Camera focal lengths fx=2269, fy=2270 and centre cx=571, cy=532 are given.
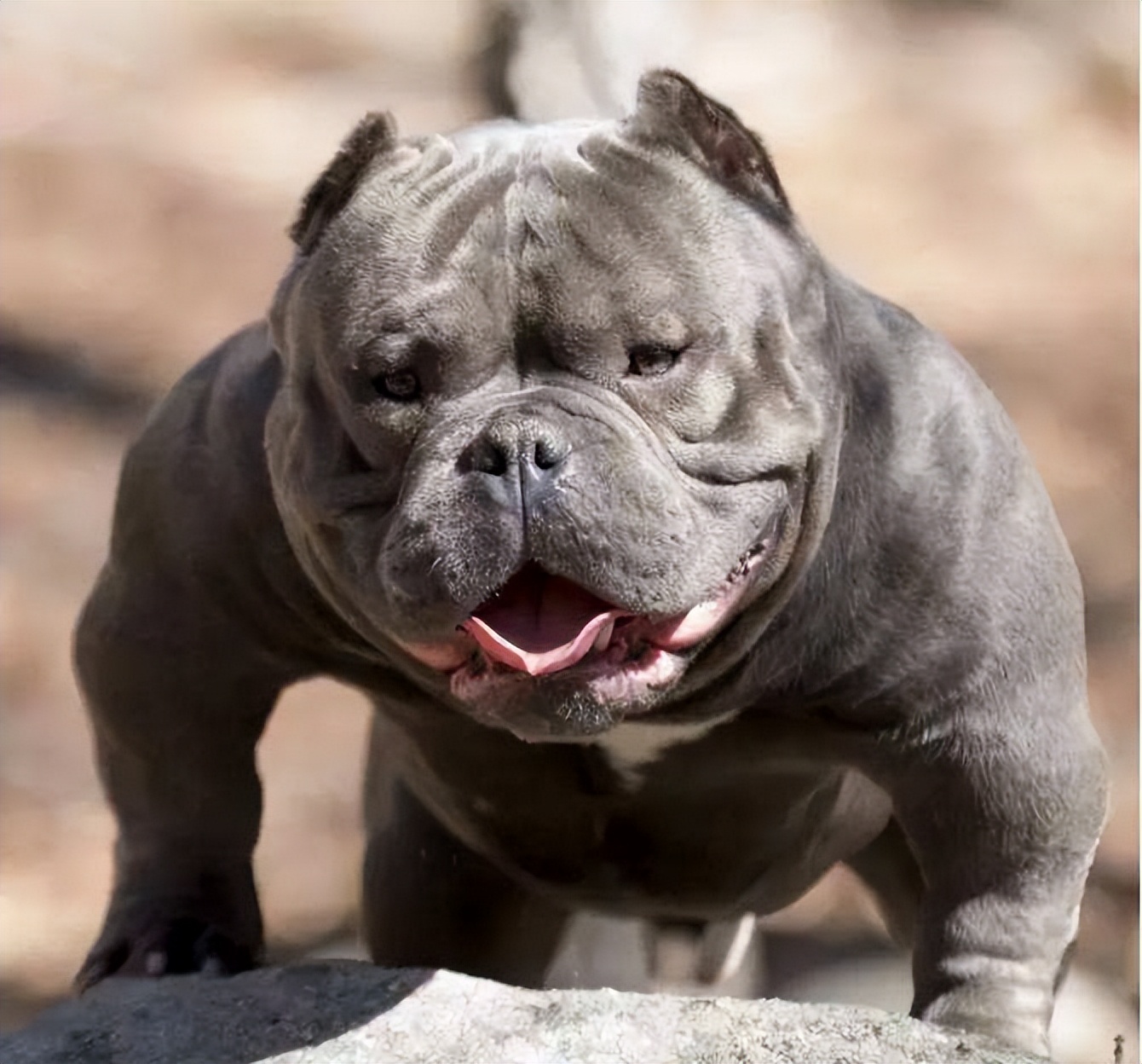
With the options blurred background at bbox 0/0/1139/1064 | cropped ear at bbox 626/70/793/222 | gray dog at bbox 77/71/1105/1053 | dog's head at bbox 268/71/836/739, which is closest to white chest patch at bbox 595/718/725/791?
gray dog at bbox 77/71/1105/1053

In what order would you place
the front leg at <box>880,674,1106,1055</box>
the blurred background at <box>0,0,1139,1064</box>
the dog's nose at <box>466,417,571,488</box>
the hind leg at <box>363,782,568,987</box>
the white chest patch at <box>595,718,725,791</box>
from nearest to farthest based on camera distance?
the dog's nose at <box>466,417,571,488</box>, the front leg at <box>880,674,1106,1055</box>, the white chest patch at <box>595,718,725,791</box>, the hind leg at <box>363,782,568,987</box>, the blurred background at <box>0,0,1139,1064</box>

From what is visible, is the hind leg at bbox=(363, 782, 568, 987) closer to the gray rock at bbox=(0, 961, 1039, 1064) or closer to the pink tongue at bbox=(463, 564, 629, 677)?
the gray rock at bbox=(0, 961, 1039, 1064)

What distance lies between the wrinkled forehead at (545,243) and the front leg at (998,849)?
55 cm

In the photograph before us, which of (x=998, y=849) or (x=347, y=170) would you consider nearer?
(x=347, y=170)

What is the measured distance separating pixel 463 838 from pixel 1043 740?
855 millimetres

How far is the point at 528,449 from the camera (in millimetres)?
2037

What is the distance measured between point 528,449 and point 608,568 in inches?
5.1

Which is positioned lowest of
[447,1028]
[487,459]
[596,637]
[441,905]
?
[441,905]

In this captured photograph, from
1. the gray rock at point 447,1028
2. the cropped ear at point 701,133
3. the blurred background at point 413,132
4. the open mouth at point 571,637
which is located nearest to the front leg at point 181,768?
the gray rock at point 447,1028

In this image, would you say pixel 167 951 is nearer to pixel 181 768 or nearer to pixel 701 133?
pixel 181 768

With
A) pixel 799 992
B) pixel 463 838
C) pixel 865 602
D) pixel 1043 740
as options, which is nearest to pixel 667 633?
pixel 865 602

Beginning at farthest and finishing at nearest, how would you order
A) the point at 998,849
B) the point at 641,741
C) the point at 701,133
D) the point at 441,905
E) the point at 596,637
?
1. the point at 441,905
2. the point at 641,741
3. the point at 998,849
4. the point at 701,133
5. the point at 596,637

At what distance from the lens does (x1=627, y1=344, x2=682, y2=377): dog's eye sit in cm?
217

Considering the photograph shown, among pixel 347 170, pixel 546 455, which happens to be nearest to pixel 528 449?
pixel 546 455
